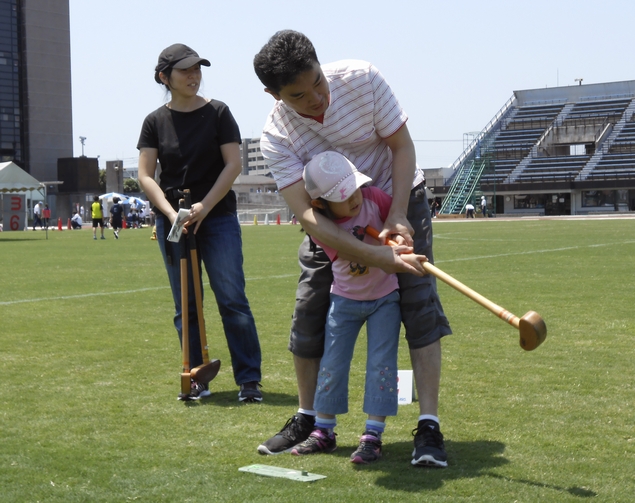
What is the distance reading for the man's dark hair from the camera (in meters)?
3.36

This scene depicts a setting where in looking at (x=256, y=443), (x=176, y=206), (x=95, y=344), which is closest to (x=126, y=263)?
(x=95, y=344)

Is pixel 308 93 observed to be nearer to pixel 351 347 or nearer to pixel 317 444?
pixel 351 347

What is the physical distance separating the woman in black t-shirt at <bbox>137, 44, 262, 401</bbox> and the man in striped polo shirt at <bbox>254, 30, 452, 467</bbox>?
1.03 meters

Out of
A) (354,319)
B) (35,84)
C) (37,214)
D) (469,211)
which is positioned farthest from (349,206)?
(35,84)

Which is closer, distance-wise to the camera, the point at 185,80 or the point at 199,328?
the point at 185,80

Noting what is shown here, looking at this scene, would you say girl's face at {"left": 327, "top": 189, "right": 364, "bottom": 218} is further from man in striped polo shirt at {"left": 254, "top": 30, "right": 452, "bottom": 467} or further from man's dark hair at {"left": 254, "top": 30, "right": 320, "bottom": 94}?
man's dark hair at {"left": 254, "top": 30, "right": 320, "bottom": 94}

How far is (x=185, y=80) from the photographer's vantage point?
4.86 metres

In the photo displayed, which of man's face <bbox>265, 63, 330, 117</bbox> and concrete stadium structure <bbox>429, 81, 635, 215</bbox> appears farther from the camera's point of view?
concrete stadium structure <bbox>429, 81, 635, 215</bbox>

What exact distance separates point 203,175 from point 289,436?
1.74 m

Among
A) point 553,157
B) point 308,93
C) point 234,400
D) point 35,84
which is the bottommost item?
point 234,400

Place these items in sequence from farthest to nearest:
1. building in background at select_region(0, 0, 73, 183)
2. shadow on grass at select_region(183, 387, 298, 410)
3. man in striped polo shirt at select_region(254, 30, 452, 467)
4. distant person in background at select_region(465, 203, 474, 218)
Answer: building in background at select_region(0, 0, 73, 183) → distant person in background at select_region(465, 203, 474, 218) → shadow on grass at select_region(183, 387, 298, 410) → man in striped polo shirt at select_region(254, 30, 452, 467)

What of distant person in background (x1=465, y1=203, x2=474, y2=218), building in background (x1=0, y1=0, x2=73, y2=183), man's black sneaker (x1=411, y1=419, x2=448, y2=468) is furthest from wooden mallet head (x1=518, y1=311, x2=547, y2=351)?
building in background (x1=0, y1=0, x2=73, y2=183)

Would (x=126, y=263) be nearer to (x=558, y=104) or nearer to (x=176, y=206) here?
(x=176, y=206)

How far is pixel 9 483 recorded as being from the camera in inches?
131
